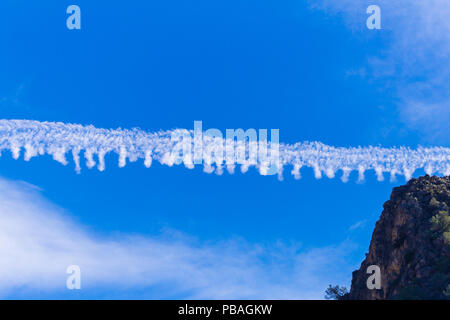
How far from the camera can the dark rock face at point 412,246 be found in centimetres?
5403

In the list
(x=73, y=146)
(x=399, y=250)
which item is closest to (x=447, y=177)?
(x=399, y=250)

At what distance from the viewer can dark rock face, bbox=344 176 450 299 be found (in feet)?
177

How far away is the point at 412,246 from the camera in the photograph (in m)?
61.4

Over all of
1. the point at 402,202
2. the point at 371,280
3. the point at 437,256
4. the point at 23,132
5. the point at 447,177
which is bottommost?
the point at 371,280
